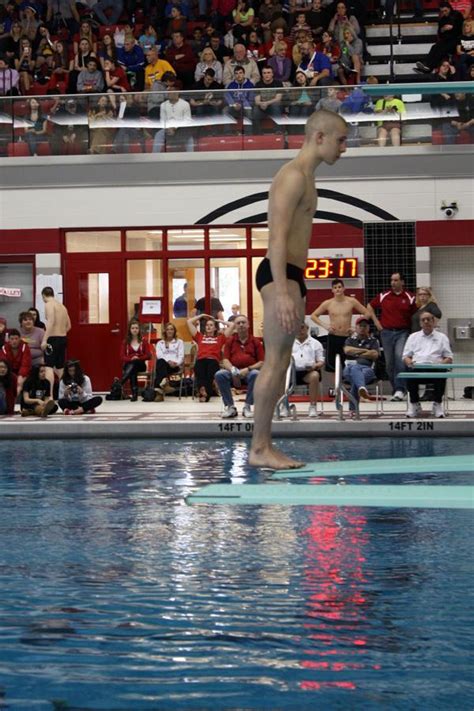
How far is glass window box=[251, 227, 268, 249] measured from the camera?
22.6 m

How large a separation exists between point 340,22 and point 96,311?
6.87 m

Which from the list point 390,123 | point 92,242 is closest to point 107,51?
point 92,242

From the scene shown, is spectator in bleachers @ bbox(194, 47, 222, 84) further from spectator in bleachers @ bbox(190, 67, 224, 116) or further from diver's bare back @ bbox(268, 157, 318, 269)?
diver's bare back @ bbox(268, 157, 318, 269)

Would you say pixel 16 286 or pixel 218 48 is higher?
pixel 218 48

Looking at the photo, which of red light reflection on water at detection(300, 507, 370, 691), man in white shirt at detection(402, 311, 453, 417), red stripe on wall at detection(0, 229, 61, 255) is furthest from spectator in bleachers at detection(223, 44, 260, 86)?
red light reflection on water at detection(300, 507, 370, 691)

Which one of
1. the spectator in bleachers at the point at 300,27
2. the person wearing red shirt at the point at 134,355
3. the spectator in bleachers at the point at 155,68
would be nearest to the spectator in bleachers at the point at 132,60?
the spectator in bleachers at the point at 155,68

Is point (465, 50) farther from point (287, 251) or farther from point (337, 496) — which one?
point (337, 496)

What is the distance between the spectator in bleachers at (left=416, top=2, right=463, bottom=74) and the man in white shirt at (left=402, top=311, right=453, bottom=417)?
8967 mm

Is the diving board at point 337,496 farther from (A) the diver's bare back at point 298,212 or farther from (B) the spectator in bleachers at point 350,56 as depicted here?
(B) the spectator in bleachers at point 350,56

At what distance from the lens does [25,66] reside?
2470 centimetres

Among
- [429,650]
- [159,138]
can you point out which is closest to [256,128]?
[159,138]

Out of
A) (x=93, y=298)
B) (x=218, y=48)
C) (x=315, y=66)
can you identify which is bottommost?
(x=93, y=298)

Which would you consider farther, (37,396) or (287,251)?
(37,396)

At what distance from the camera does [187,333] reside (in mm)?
23062
